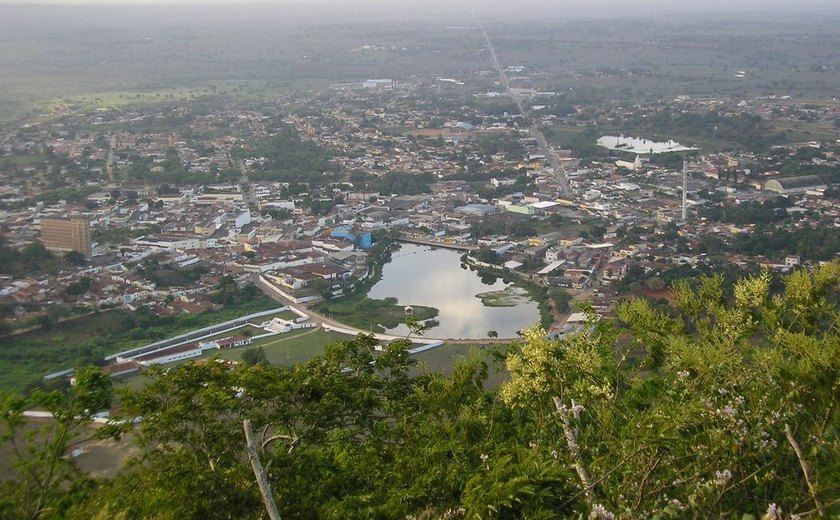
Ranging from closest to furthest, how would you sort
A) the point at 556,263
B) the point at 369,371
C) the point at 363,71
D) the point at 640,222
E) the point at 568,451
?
the point at 568,451 → the point at 369,371 → the point at 556,263 → the point at 640,222 → the point at 363,71

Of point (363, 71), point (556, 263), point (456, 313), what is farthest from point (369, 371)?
point (363, 71)

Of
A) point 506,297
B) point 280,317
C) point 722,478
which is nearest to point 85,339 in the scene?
point 280,317

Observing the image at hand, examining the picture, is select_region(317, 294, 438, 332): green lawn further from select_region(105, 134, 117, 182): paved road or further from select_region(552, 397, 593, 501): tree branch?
select_region(105, 134, 117, 182): paved road

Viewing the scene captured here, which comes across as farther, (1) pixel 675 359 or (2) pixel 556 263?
(2) pixel 556 263

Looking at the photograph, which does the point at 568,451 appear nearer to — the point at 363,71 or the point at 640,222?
the point at 640,222

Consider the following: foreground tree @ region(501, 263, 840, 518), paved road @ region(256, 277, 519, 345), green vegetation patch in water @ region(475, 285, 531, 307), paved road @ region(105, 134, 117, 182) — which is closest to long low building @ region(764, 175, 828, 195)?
green vegetation patch in water @ region(475, 285, 531, 307)

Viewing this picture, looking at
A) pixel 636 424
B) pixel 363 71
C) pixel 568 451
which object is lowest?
pixel 363 71

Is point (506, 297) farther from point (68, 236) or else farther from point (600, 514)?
point (600, 514)
